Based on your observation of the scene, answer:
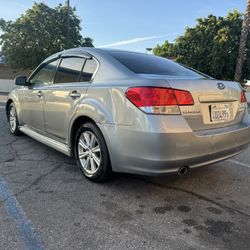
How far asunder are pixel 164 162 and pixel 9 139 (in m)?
3.82

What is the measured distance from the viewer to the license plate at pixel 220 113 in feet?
11.1

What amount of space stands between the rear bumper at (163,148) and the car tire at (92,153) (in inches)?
6.1

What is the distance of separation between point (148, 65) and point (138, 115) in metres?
1.12

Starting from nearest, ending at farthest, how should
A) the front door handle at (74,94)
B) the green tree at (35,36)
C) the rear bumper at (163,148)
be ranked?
the rear bumper at (163,148)
the front door handle at (74,94)
the green tree at (35,36)

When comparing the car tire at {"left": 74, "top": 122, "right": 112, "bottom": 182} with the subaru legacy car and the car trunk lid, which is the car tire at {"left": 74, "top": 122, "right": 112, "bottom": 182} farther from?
the car trunk lid

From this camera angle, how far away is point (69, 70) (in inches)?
174

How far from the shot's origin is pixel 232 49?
73.7ft

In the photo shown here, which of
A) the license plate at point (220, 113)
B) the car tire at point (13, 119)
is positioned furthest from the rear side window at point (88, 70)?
the car tire at point (13, 119)

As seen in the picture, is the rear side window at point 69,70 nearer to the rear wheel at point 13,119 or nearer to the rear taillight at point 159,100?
the rear taillight at point 159,100

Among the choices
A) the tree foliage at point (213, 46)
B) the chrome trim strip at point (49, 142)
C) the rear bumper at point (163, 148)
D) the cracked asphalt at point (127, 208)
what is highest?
the tree foliage at point (213, 46)

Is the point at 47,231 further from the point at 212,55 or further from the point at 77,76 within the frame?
the point at 212,55

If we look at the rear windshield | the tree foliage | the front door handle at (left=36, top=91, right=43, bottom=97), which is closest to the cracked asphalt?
the front door handle at (left=36, top=91, right=43, bottom=97)

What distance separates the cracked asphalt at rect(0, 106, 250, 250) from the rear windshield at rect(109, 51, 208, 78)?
131 cm

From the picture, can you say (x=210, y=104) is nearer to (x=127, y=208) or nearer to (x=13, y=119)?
(x=127, y=208)
